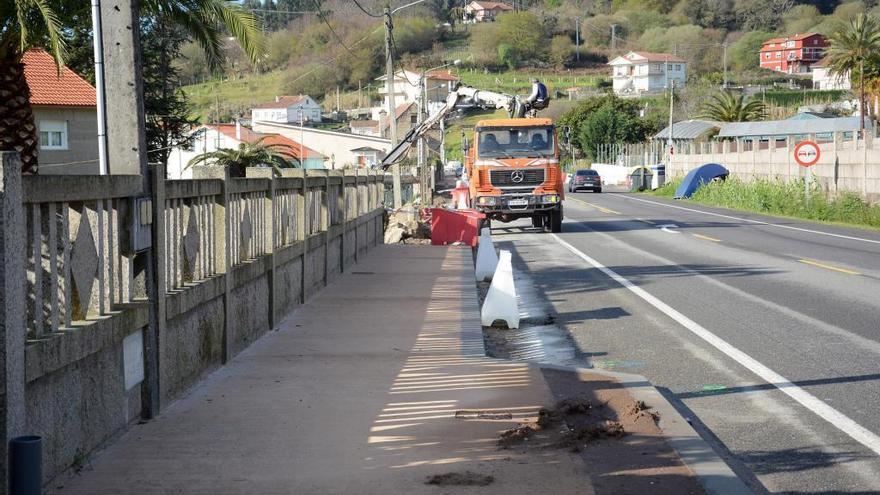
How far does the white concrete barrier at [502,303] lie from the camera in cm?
1274

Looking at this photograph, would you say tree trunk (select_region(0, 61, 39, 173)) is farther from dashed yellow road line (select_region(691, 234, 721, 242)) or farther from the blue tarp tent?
the blue tarp tent

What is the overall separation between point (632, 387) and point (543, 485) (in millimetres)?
2783

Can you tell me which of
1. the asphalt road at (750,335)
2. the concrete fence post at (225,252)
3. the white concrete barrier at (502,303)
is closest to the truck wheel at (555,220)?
the asphalt road at (750,335)

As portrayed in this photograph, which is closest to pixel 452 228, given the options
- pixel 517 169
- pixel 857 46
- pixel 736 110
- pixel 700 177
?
pixel 517 169

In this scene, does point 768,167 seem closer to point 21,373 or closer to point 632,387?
point 632,387

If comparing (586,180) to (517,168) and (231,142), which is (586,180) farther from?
(517,168)

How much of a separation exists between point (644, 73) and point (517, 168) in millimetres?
148197

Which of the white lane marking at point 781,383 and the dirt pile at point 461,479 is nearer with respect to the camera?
the dirt pile at point 461,479

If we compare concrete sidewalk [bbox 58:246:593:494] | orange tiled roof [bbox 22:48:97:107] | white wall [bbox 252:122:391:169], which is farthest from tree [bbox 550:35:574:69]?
concrete sidewalk [bbox 58:246:593:494]

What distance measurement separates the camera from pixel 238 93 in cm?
15212

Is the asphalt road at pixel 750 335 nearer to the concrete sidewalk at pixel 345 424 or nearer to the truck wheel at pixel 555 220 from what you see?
the concrete sidewalk at pixel 345 424

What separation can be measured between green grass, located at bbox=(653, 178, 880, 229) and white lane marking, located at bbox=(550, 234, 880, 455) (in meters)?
20.2

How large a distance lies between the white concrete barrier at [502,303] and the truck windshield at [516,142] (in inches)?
677

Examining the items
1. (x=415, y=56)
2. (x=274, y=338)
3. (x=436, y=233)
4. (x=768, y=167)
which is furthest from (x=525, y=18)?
(x=274, y=338)
